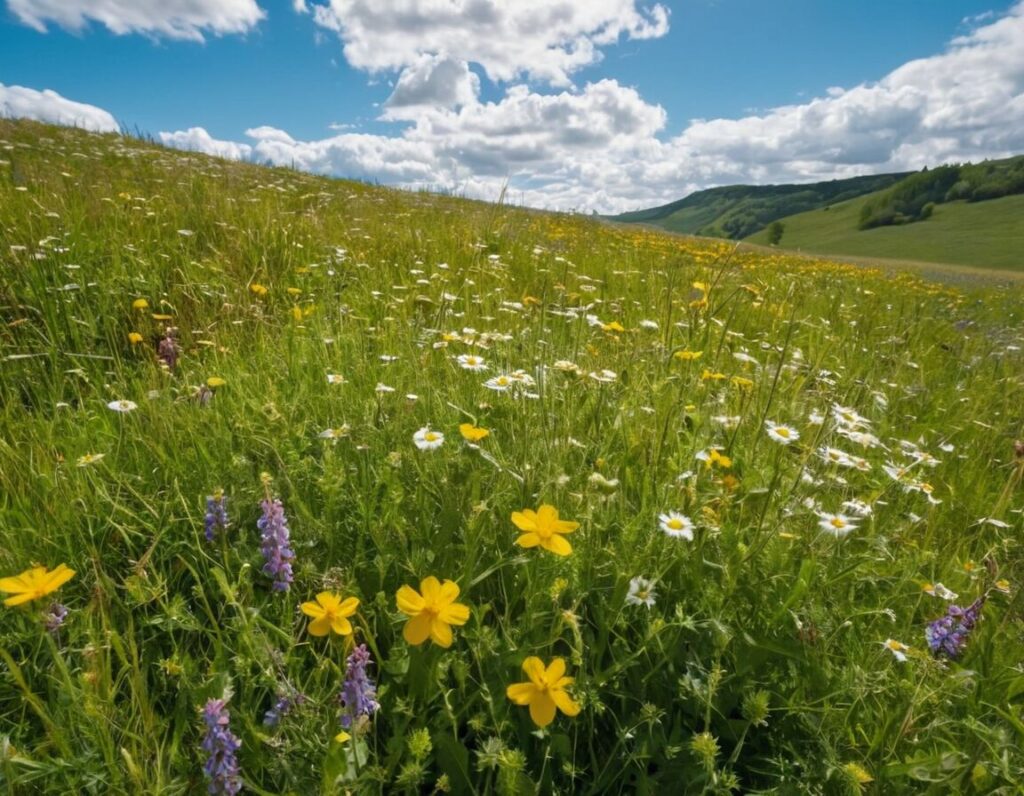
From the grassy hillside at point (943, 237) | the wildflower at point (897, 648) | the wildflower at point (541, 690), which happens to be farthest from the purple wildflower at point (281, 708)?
the grassy hillside at point (943, 237)

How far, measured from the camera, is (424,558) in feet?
4.89

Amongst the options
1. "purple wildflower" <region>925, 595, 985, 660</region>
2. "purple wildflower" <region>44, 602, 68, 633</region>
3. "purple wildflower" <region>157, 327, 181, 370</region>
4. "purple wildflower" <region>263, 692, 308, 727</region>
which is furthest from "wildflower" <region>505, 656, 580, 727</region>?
"purple wildflower" <region>157, 327, 181, 370</region>

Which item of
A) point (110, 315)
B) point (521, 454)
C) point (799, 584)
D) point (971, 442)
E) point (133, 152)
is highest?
point (133, 152)

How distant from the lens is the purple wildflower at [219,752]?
937mm

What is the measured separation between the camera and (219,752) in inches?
37.9

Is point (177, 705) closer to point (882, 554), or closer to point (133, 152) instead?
point (882, 554)

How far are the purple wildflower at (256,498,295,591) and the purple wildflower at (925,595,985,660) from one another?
5.14 feet

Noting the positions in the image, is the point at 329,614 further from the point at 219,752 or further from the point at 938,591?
the point at 938,591

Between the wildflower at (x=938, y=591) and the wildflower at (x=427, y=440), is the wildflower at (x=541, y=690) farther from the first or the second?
the wildflower at (x=938, y=591)

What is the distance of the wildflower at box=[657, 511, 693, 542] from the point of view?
137cm

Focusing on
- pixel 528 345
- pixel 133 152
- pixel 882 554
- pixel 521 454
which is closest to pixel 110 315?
pixel 528 345

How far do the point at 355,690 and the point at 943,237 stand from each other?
3179 inches

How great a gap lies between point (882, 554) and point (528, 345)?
155cm

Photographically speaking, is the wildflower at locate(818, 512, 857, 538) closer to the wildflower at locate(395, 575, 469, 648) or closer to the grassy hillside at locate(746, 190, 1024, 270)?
the wildflower at locate(395, 575, 469, 648)
